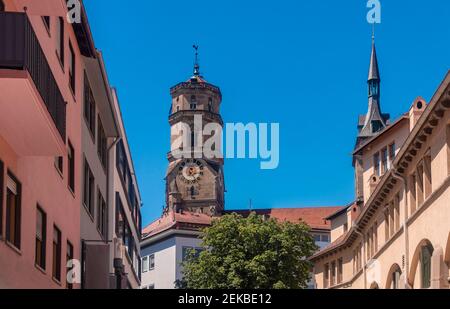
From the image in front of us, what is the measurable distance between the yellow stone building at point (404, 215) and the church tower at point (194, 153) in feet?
273

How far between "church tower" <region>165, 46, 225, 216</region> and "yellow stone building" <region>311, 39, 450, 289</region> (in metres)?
83.2

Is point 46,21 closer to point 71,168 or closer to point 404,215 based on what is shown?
point 71,168

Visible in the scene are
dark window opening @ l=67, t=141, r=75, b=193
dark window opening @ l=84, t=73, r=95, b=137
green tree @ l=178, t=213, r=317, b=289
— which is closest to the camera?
dark window opening @ l=67, t=141, r=75, b=193

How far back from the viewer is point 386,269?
151 ft

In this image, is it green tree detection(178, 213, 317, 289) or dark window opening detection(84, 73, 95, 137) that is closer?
dark window opening detection(84, 73, 95, 137)

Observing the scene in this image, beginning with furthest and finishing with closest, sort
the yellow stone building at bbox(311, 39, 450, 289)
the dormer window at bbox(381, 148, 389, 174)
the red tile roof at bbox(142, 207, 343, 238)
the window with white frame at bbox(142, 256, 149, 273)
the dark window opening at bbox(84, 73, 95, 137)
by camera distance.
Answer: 1. the red tile roof at bbox(142, 207, 343, 238)
2. the window with white frame at bbox(142, 256, 149, 273)
3. the dormer window at bbox(381, 148, 389, 174)
4. the yellow stone building at bbox(311, 39, 450, 289)
5. the dark window opening at bbox(84, 73, 95, 137)

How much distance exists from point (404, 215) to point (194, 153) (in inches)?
4504

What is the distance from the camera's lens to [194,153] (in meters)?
154

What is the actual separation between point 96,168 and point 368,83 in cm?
8332

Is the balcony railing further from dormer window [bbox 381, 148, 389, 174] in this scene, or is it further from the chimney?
dormer window [bbox 381, 148, 389, 174]

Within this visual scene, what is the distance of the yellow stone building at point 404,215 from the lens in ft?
107

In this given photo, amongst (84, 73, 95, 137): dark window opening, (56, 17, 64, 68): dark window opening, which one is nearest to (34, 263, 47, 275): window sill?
(56, 17, 64, 68): dark window opening

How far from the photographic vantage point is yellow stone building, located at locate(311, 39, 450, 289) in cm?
3275
